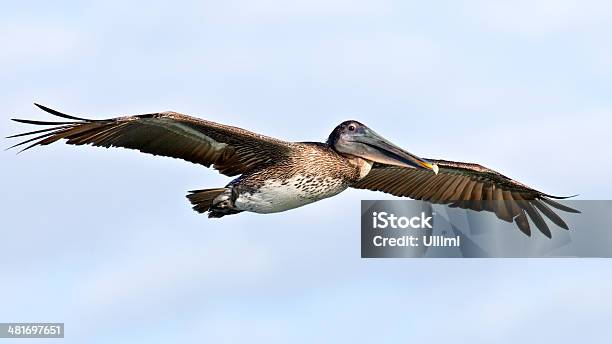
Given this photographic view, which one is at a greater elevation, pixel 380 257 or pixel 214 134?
pixel 214 134

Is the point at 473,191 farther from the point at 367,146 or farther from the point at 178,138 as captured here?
the point at 178,138

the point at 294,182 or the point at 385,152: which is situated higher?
the point at 385,152

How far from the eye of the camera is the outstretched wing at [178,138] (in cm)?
1692

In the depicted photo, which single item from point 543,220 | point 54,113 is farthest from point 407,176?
point 54,113

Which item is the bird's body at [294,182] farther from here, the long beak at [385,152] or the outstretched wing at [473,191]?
the outstretched wing at [473,191]

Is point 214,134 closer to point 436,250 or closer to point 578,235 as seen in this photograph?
point 436,250

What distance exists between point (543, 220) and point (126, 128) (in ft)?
20.5

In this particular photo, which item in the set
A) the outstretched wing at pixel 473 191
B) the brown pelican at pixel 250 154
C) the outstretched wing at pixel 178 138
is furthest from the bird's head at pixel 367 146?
the outstretched wing at pixel 473 191

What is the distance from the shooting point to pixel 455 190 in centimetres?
1995

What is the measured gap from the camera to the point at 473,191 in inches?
786

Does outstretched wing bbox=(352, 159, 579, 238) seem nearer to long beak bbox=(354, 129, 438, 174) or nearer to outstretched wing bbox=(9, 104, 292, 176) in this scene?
long beak bbox=(354, 129, 438, 174)

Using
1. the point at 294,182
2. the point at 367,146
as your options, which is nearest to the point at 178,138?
the point at 294,182

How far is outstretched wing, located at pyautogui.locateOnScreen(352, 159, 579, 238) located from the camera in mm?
19719

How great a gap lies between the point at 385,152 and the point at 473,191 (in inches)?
95.6
